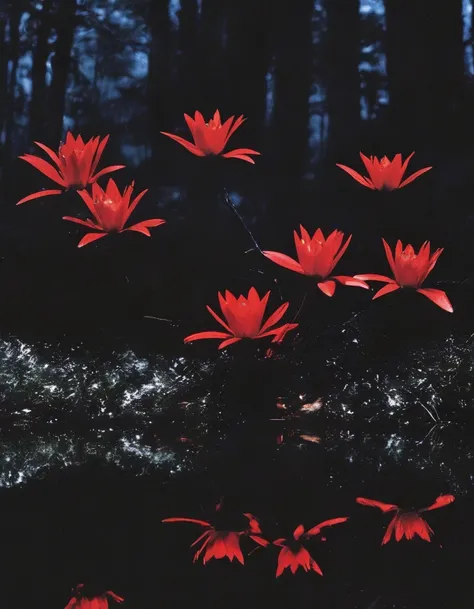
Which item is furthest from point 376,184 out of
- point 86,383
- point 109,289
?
point 86,383

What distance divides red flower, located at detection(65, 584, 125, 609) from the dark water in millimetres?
12

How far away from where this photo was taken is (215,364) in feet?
4.88

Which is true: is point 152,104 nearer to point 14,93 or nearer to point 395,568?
point 14,93

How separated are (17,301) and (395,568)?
1.11 metres

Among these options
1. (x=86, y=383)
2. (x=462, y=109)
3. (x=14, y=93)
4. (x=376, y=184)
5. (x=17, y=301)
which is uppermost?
(x=14, y=93)

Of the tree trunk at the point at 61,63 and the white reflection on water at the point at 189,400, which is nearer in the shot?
the white reflection on water at the point at 189,400

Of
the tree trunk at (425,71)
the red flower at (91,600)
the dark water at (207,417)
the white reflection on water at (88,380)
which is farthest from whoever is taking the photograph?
the tree trunk at (425,71)

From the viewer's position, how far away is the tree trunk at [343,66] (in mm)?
1698

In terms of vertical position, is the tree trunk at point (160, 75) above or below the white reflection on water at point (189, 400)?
above

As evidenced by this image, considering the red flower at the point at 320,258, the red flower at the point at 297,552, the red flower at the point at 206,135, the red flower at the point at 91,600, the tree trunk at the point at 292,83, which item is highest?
the tree trunk at the point at 292,83

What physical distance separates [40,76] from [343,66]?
73cm

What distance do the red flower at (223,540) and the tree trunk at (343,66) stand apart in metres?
1.08

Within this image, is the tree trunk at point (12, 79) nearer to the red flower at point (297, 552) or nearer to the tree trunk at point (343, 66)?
the tree trunk at point (343, 66)

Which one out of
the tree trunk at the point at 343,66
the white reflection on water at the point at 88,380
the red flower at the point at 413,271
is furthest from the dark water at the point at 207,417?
the tree trunk at the point at 343,66
